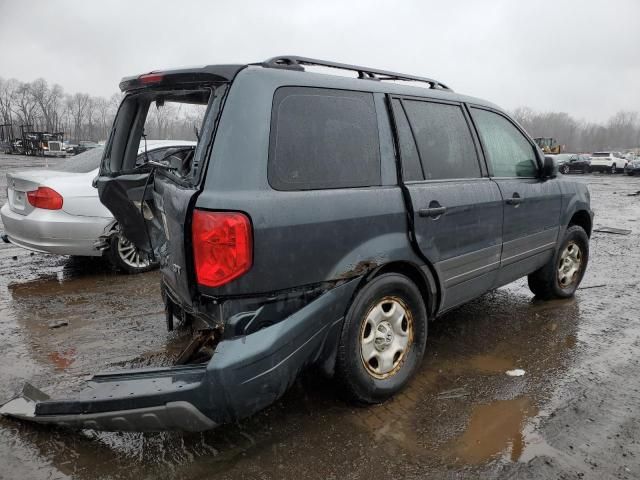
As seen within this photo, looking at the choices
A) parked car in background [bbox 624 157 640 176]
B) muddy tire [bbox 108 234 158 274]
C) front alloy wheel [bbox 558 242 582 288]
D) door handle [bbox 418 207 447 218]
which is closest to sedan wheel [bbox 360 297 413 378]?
door handle [bbox 418 207 447 218]

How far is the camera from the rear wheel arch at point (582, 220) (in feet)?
15.9

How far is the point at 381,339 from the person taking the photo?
284 centimetres

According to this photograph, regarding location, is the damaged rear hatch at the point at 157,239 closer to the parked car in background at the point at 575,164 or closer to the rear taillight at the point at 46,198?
the rear taillight at the point at 46,198

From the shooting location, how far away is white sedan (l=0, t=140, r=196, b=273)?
5195mm

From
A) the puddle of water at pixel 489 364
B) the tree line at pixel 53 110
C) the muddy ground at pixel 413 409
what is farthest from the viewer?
the tree line at pixel 53 110

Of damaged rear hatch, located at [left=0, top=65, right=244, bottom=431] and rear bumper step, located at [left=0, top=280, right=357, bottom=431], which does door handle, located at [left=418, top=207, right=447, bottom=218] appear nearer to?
rear bumper step, located at [left=0, top=280, right=357, bottom=431]

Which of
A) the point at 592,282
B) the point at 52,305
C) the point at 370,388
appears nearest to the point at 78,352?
the point at 52,305

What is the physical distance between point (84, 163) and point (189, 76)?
4017mm

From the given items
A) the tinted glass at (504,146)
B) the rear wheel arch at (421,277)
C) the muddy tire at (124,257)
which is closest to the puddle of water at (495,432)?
the rear wheel arch at (421,277)

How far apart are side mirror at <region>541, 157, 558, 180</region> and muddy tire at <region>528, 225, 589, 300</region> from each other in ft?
2.47

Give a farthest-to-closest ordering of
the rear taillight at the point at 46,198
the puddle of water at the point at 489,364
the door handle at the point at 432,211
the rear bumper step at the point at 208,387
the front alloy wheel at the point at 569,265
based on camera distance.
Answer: the rear taillight at the point at 46,198 → the front alloy wheel at the point at 569,265 → the puddle of water at the point at 489,364 → the door handle at the point at 432,211 → the rear bumper step at the point at 208,387

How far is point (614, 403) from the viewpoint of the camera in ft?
9.68

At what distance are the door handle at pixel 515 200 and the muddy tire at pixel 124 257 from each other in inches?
156

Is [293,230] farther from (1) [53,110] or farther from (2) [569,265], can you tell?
(1) [53,110]
